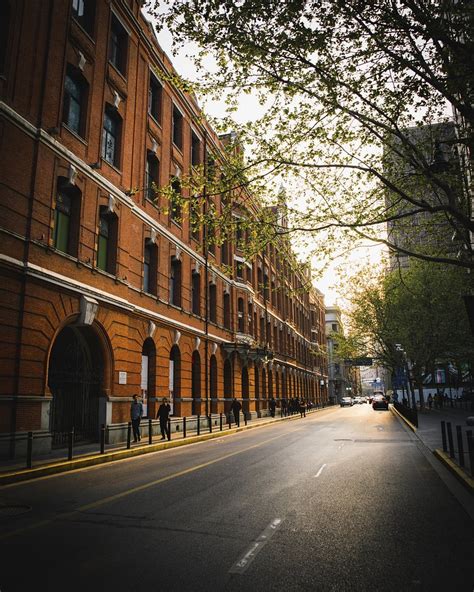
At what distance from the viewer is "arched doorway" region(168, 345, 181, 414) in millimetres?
23406

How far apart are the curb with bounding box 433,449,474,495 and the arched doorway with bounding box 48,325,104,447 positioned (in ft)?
38.5

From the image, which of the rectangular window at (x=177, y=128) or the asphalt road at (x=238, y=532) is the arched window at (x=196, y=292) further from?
the asphalt road at (x=238, y=532)

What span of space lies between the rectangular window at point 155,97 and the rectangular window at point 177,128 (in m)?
2.21

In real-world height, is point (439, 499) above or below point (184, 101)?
below

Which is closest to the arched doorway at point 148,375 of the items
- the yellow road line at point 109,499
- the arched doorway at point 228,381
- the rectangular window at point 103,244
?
the rectangular window at point 103,244

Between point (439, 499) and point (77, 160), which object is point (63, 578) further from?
point (77, 160)

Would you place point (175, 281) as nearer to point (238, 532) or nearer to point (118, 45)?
point (118, 45)

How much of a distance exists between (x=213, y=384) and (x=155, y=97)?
17.3 metres

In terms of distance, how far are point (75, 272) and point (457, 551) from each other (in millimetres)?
13967

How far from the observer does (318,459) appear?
40.7 feet

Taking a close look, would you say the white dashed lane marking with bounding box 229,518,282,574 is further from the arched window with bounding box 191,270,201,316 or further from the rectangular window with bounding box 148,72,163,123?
the rectangular window with bounding box 148,72,163,123

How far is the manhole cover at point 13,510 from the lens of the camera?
678cm

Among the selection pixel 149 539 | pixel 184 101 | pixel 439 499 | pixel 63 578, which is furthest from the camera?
pixel 184 101

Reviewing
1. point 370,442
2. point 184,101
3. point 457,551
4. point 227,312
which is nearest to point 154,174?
point 184,101
